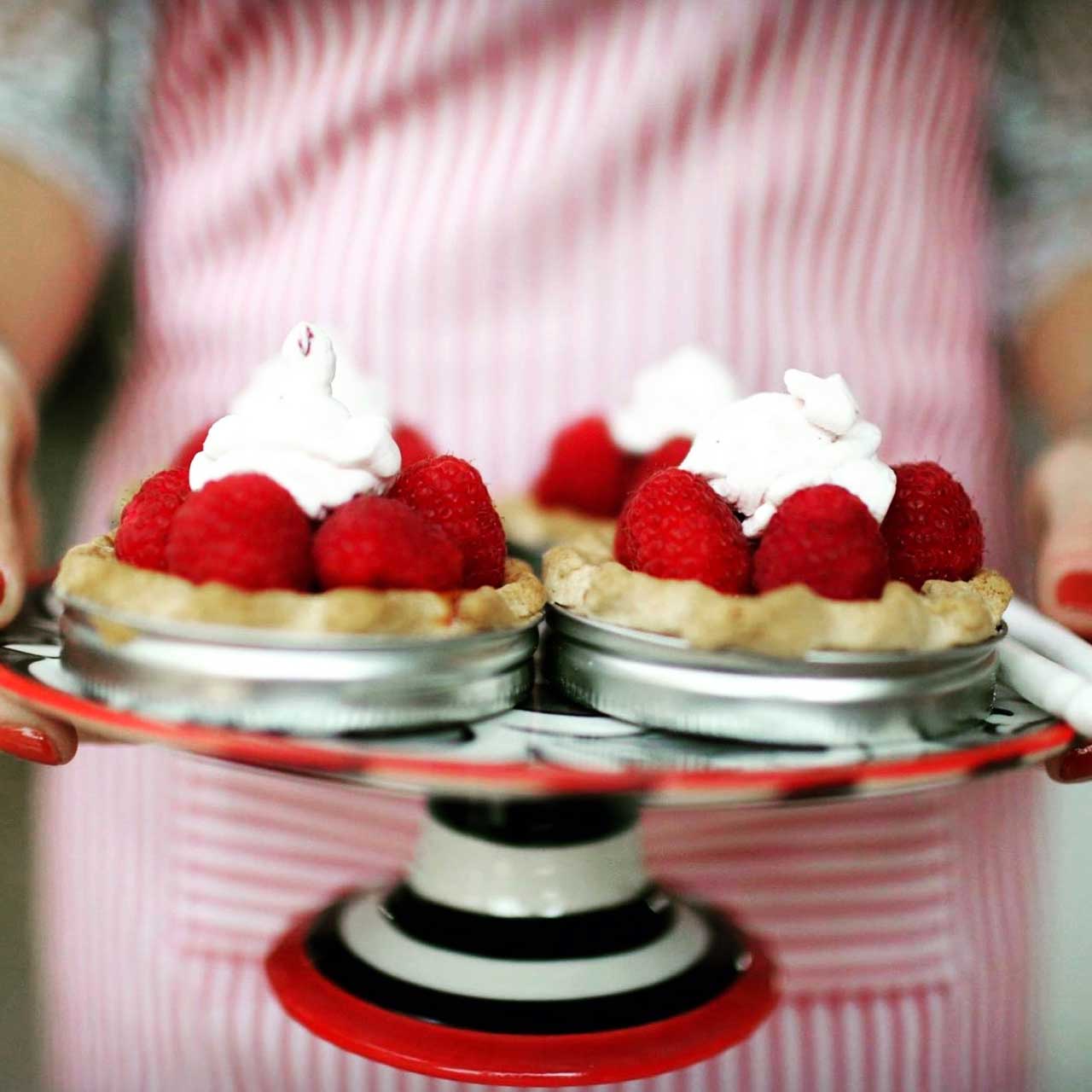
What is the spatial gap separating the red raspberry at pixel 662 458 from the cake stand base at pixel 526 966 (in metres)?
0.41

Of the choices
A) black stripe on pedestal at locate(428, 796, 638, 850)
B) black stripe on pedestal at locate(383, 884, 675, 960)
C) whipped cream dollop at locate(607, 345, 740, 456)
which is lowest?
black stripe on pedestal at locate(383, 884, 675, 960)

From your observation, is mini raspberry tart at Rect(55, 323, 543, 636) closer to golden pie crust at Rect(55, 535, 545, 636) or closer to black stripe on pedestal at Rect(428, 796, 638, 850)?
golden pie crust at Rect(55, 535, 545, 636)

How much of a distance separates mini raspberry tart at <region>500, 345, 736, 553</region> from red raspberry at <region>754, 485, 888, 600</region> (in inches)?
18.0

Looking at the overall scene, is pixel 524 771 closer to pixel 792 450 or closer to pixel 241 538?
pixel 241 538

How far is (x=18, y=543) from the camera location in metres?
0.97

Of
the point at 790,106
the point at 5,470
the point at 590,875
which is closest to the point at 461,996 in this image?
the point at 590,875

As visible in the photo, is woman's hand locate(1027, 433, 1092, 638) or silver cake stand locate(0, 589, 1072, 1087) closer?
silver cake stand locate(0, 589, 1072, 1087)

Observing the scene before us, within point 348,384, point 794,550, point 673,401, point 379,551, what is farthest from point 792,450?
point 348,384

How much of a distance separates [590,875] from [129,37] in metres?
1.18

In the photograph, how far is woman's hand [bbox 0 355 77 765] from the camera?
81cm

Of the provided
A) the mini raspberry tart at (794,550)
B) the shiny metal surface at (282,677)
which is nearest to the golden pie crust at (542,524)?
the mini raspberry tart at (794,550)

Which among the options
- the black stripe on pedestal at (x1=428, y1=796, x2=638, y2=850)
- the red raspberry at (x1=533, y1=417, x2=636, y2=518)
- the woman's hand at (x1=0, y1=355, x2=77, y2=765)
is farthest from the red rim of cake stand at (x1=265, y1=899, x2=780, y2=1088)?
the red raspberry at (x1=533, y1=417, x2=636, y2=518)

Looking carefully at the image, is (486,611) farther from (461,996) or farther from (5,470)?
(5,470)

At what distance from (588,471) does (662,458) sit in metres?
0.13
